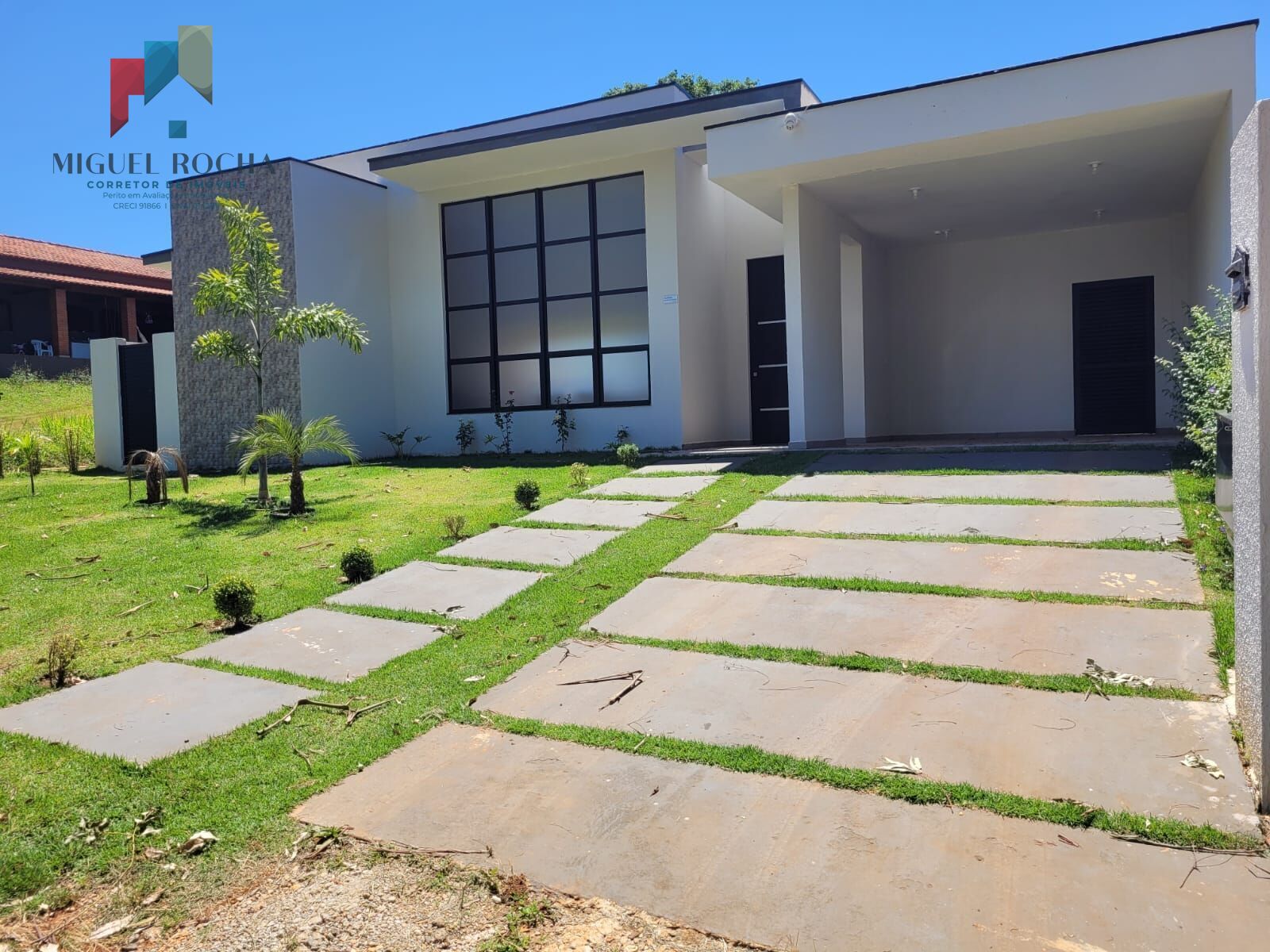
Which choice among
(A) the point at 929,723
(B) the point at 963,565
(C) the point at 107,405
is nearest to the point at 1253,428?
(A) the point at 929,723

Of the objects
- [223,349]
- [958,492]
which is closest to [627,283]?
[223,349]

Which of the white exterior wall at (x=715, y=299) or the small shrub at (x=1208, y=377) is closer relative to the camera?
the small shrub at (x=1208, y=377)

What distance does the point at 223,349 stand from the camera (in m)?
10.0

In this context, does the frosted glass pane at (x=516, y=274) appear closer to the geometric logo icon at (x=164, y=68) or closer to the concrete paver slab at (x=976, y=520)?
the geometric logo icon at (x=164, y=68)

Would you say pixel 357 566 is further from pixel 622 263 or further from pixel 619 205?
pixel 619 205

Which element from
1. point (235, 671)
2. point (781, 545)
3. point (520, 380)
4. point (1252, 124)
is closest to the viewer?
point (1252, 124)

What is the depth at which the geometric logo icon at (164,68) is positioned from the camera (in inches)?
540

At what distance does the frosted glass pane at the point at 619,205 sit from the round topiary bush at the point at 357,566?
8.90 m

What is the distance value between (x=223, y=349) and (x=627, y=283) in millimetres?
6328

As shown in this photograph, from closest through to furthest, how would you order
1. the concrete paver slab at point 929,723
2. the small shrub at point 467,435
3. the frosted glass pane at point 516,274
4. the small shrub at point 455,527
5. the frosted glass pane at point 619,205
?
the concrete paver slab at point 929,723 < the small shrub at point 455,527 < the frosted glass pane at point 619,205 < the frosted glass pane at point 516,274 < the small shrub at point 467,435

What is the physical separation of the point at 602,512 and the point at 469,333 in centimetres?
813

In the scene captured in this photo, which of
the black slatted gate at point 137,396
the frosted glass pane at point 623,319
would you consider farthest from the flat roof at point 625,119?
the black slatted gate at point 137,396

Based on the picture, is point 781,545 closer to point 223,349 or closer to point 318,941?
point 318,941

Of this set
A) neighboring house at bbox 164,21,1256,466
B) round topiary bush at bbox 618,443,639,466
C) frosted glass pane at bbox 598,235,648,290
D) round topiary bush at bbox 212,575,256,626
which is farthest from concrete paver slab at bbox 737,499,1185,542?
frosted glass pane at bbox 598,235,648,290
